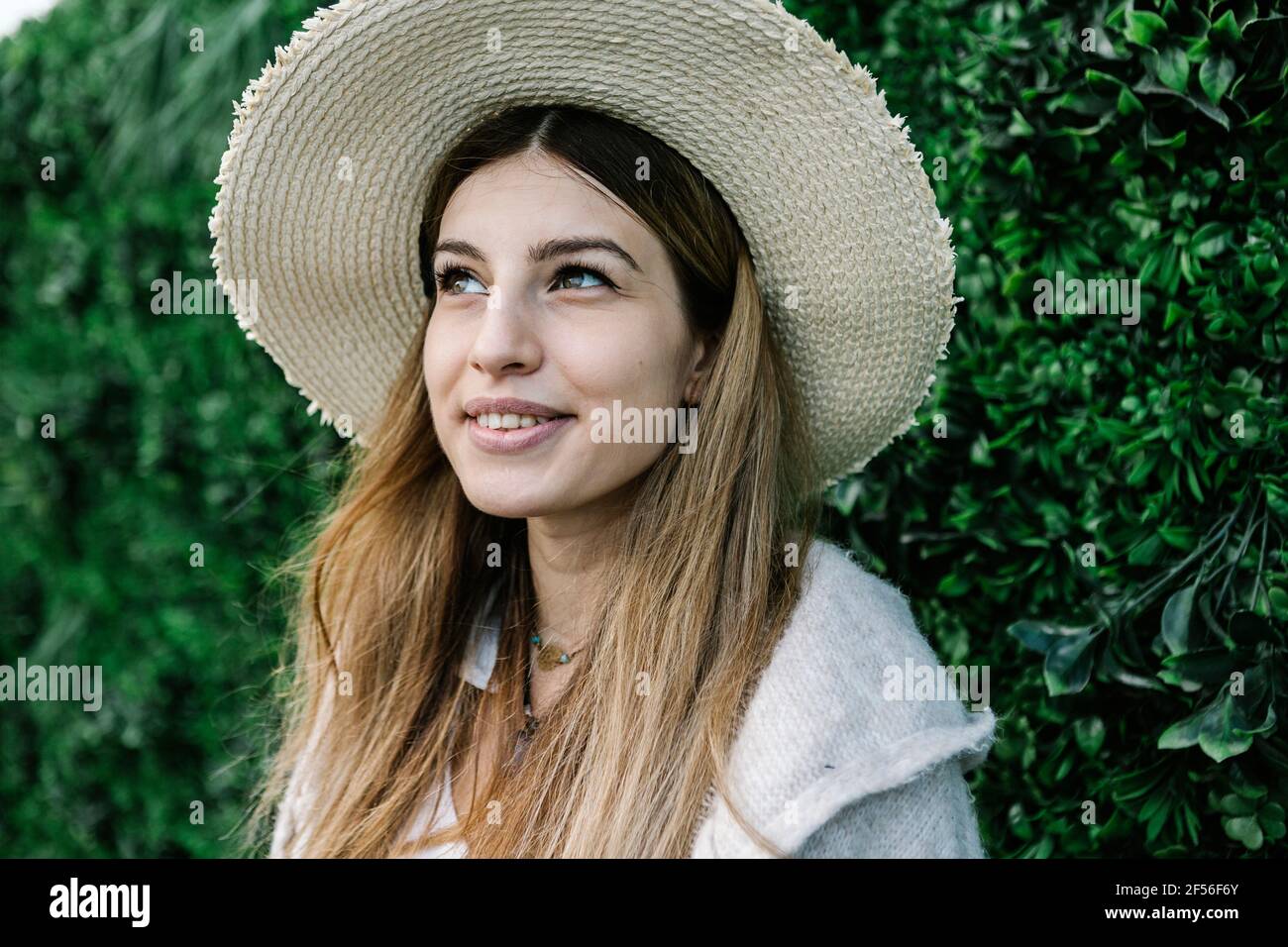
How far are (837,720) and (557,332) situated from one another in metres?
0.74

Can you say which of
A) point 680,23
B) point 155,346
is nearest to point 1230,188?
point 680,23

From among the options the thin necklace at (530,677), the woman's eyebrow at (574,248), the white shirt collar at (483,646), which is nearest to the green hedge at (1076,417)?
the white shirt collar at (483,646)

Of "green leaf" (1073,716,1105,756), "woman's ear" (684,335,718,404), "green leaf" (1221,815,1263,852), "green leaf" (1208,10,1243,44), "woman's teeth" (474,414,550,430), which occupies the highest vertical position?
"green leaf" (1208,10,1243,44)

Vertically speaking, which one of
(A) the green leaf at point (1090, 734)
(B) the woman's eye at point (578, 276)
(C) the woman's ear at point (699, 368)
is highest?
(B) the woman's eye at point (578, 276)

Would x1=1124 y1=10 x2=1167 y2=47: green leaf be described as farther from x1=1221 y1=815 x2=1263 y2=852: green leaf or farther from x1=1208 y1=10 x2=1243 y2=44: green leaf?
x1=1221 y1=815 x2=1263 y2=852: green leaf

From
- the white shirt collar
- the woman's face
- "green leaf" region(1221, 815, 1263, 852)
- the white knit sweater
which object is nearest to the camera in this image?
the white knit sweater

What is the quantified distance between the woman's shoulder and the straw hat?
1.44 ft

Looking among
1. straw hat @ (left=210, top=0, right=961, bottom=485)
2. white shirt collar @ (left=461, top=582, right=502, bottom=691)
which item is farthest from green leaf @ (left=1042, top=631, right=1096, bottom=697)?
white shirt collar @ (left=461, top=582, right=502, bottom=691)

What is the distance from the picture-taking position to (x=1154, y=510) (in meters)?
2.08

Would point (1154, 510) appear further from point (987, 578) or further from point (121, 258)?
point (121, 258)

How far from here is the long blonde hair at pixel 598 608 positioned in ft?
6.06

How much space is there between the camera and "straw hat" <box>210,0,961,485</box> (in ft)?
5.98

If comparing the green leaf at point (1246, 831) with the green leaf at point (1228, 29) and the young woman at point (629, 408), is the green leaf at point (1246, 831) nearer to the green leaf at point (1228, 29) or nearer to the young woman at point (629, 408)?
the young woman at point (629, 408)

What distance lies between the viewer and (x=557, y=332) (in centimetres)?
188
